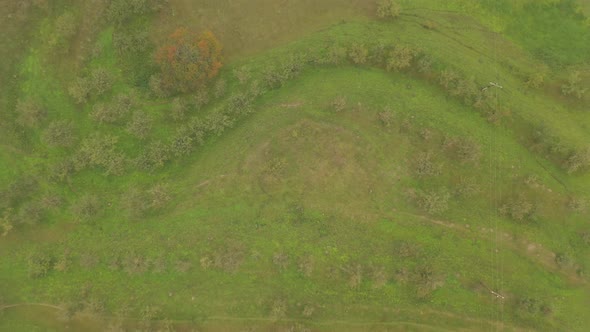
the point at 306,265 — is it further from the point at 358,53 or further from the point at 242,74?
the point at 358,53

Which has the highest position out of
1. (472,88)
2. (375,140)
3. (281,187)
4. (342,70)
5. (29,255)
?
(342,70)

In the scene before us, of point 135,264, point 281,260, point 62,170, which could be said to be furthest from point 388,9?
point 62,170

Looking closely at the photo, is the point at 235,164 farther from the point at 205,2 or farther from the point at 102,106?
the point at 205,2

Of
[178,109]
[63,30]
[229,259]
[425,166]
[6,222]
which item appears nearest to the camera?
[6,222]

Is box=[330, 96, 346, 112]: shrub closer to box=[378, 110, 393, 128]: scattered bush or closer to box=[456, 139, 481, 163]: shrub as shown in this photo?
box=[378, 110, 393, 128]: scattered bush

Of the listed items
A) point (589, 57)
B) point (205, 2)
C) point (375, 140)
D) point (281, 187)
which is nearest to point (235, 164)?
point (281, 187)

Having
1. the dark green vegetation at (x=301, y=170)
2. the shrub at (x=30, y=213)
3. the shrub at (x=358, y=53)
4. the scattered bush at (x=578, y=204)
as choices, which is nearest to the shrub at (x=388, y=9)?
the dark green vegetation at (x=301, y=170)

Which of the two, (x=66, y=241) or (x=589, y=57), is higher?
(x=589, y=57)
